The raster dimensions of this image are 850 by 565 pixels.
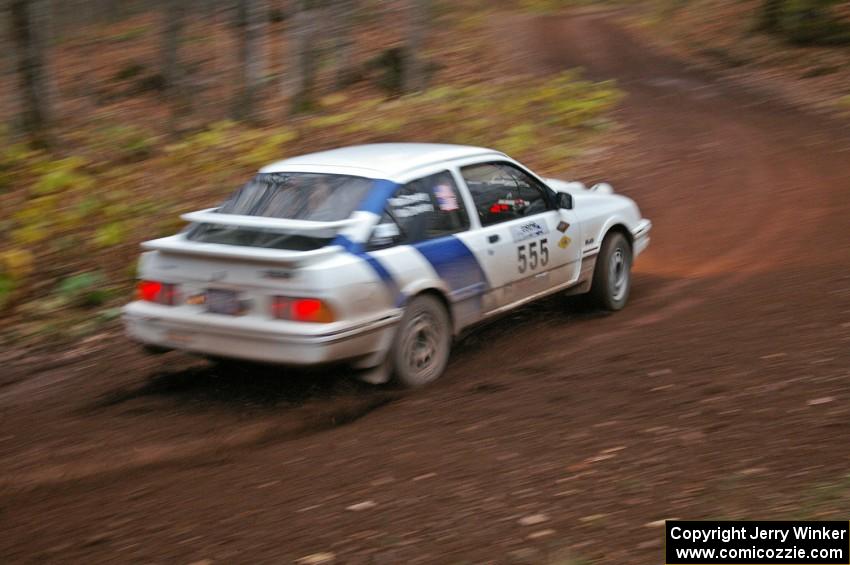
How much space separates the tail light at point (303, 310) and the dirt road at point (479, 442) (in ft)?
2.13

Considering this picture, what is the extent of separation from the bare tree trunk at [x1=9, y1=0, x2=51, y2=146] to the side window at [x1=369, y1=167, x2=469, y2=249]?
37.6ft

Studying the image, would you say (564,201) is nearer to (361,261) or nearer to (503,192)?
(503,192)

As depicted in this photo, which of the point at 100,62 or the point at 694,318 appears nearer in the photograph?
the point at 694,318

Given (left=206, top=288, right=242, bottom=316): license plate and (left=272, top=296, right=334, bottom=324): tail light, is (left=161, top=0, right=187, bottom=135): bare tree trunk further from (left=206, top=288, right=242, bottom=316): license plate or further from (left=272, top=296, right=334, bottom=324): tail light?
(left=272, top=296, right=334, bottom=324): tail light

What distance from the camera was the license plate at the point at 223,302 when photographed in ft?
20.6

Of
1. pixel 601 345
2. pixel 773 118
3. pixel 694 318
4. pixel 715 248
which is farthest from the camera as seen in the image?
pixel 773 118

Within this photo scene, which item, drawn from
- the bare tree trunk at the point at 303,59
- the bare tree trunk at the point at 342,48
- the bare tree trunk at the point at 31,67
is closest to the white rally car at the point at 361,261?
the bare tree trunk at the point at 31,67

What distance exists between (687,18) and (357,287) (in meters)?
30.0

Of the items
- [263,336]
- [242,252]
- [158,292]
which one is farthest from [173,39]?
[263,336]

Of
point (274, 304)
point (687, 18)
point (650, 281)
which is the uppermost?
point (687, 18)

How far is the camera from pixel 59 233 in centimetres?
1180

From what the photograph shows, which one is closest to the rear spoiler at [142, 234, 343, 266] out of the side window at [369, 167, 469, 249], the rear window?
the rear window

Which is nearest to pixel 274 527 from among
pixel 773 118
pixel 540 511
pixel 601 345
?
pixel 540 511

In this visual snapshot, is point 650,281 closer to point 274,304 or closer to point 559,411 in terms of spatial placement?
point 559,411
